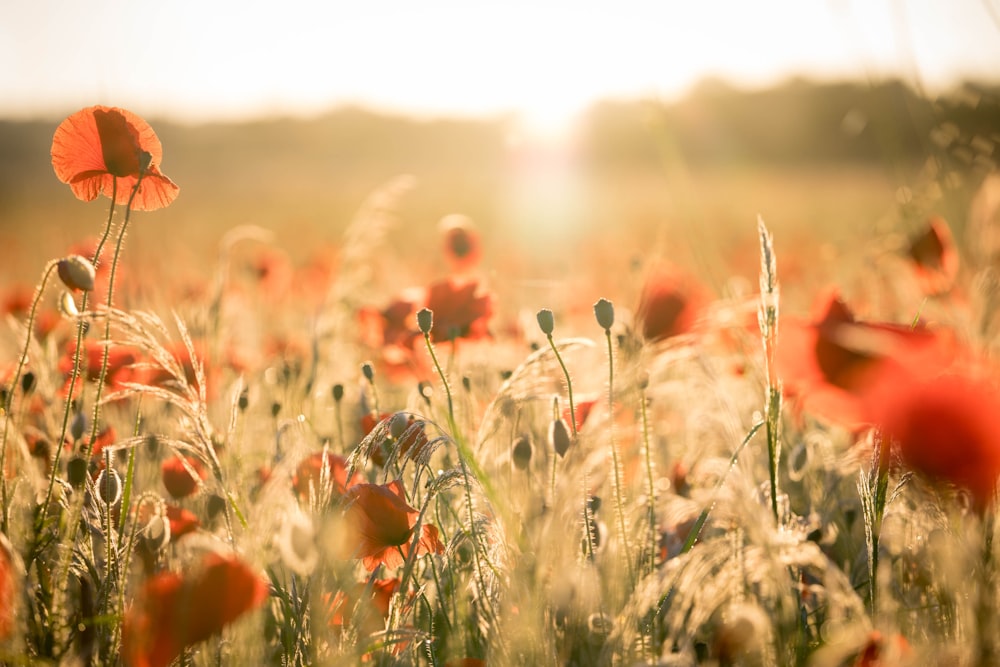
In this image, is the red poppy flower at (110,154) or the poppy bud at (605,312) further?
the red poppy flower at (110,154)

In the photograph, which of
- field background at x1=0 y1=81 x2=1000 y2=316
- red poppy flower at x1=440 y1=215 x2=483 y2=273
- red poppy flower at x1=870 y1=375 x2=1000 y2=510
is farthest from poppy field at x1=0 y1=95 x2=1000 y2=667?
red poppy flower at x1=440 y1=215 x2=483 y2=273

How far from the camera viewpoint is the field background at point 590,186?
199 cm

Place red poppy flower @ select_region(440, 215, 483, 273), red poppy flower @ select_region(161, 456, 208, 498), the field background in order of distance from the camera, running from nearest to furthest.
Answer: red poppy flower @ select_region(161, 456, 208, 498) < the field background < red poppy flower @ select_region(440, 215, 483, 273)

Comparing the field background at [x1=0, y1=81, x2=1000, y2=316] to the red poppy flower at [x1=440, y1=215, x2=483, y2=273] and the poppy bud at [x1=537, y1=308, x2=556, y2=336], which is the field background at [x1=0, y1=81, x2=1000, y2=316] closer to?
the red poppy flower at [x1=440, y1=215, x2=483, y2=273]

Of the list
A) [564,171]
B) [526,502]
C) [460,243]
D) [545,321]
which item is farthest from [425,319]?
[564,171]

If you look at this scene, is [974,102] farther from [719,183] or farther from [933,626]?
[719,183]

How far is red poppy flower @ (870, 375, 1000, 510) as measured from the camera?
2.23 feet

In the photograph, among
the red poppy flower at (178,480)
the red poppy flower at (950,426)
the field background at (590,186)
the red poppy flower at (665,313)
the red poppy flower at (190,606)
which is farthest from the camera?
the field background at (590,186)

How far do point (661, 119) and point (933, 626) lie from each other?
1.05m

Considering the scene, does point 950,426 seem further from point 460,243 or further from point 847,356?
point 460,243

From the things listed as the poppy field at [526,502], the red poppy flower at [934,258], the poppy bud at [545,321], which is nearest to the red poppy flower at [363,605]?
the poppy field at [526,502]

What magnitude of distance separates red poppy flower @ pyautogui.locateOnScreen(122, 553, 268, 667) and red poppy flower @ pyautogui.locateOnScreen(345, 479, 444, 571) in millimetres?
210

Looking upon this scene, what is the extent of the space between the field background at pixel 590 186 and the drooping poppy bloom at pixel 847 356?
62cm

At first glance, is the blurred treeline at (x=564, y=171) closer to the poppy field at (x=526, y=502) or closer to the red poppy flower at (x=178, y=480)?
the poppy field at (x=526, y=502)
